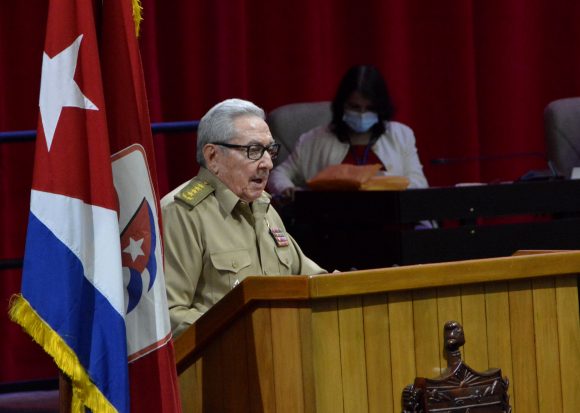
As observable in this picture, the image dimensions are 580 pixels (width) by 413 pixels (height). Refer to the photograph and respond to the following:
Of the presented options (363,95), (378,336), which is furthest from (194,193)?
(363,95)

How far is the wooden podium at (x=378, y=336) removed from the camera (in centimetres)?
243

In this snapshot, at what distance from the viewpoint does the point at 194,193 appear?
10.2 ft

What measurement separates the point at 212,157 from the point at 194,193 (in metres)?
0.12

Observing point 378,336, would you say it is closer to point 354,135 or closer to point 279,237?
point 279,237

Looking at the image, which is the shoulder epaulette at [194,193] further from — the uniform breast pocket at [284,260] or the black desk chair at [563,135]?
the black desk chair at [563,135]

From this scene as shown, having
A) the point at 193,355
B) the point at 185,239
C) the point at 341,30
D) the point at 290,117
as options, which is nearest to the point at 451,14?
the point at 341,30

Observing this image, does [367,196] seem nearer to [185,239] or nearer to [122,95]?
[185,239]

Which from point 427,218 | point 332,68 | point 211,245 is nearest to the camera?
point 211,245

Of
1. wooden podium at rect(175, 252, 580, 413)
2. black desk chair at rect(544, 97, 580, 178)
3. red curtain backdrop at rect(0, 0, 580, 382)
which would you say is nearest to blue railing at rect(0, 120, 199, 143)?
red curtain backdrop at rect(0, 0, 580, 382)

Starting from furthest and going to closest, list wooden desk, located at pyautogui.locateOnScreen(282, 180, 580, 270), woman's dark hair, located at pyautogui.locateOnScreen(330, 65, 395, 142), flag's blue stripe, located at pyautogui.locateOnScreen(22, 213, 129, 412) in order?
1. woman's dark hair, located at pyautogui.locateOnScreen(330, 65, 395, 142)
2. wooden desk, located at pyautogui.locateOnScreen(282, 180, 580, 270)
3. flag's blue stripe, located at pyautogui.locateOnScreen(22, 213, 129, 412)

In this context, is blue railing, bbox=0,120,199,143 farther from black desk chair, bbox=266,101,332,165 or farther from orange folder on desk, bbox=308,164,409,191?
black desk chair, bbox=266,101,332,165

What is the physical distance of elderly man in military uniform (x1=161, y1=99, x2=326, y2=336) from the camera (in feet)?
9.89

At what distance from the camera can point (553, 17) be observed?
6.17m

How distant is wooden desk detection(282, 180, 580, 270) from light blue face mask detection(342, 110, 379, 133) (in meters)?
0.54
